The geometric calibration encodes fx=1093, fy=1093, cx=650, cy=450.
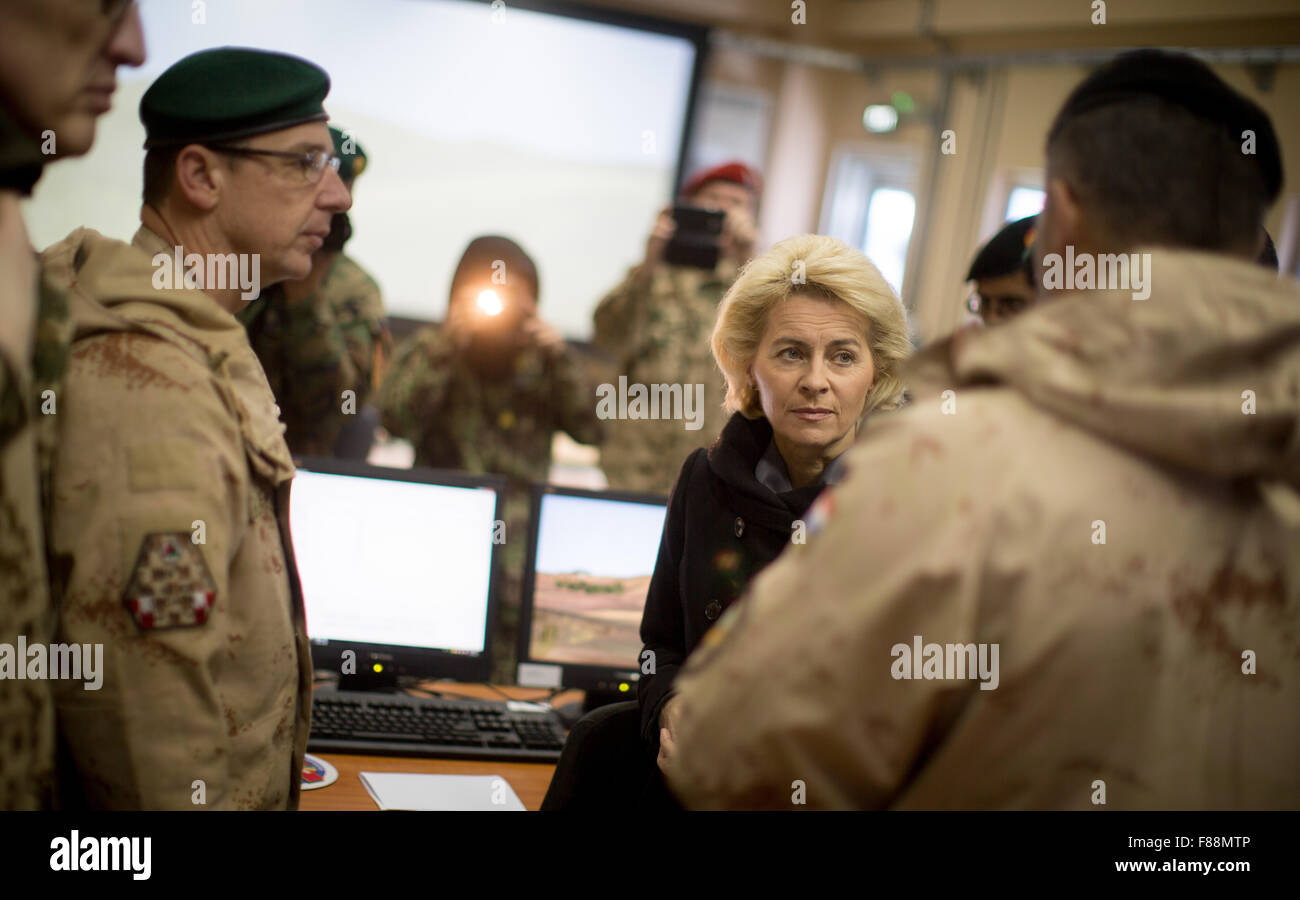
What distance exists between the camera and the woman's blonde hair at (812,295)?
192 centimetres

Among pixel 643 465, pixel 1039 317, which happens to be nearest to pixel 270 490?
pixel 1039 317

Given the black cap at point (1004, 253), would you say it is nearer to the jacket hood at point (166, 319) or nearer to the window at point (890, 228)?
the jacket hood at point (166, 319)

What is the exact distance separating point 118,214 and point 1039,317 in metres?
5.51

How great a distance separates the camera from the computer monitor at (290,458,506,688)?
216cm

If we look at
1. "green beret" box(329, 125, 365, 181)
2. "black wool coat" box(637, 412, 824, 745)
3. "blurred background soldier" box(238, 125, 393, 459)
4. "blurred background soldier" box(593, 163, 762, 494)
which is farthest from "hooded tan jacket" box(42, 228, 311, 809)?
"blurred background soldier" box(593, 163, 762, 494)

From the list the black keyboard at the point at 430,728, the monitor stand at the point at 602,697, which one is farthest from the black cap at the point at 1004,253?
the black keyboard at the point at 430,728

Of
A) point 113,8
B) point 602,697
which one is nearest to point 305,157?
point 113,8

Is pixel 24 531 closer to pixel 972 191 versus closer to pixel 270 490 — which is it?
pixel 270 490

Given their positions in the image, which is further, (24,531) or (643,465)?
(643,465)

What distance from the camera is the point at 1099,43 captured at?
19.4 feet

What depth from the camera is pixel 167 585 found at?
1137mm

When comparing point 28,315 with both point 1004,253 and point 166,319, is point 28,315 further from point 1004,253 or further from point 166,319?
point 1004,253

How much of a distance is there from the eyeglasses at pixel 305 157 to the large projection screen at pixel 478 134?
4.45m

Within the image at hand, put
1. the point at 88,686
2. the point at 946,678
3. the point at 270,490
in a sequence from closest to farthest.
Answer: the point at 946,678, the point at 88,686, the point at 270,490
